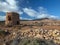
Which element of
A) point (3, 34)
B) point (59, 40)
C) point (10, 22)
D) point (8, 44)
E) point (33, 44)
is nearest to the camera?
point (33, 44)

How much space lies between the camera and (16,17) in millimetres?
29125

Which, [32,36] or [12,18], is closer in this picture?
[32,36]

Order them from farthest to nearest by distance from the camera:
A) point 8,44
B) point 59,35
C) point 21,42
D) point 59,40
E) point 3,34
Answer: point 3,34
point 59,35
point 59,40
point 8,44
point 21,42

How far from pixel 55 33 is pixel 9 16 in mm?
14570

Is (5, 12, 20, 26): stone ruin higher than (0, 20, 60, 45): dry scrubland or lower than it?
higher

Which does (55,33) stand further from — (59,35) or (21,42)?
(21,42)

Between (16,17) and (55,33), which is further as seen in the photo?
(16,17)

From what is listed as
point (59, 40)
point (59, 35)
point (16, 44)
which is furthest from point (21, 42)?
point (59, 35)

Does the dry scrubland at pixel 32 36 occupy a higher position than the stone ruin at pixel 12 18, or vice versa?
the stone ruin at pixel 12 18

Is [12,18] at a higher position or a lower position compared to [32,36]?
higher

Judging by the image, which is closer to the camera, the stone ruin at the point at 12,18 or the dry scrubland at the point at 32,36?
the dry scrubland at the point at 32,36

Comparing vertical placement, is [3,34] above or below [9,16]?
below

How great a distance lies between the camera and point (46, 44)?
7.74 meters

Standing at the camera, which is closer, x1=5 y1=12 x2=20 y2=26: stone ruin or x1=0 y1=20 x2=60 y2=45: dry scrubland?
x1=0 y1=20 x2=60 y2=45: dry scrubland
